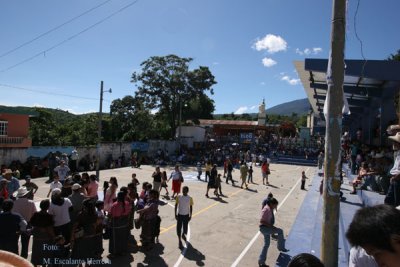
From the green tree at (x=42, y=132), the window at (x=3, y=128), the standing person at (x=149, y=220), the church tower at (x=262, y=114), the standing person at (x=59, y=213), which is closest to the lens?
the standing person at (x=59, y=213)

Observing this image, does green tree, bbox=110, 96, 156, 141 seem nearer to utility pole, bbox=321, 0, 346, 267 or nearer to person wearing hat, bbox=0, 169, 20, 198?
person wearing hat, bbox=0, 169, 20, 198

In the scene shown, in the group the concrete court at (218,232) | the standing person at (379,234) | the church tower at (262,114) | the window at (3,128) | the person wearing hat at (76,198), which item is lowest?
the concrete court at (218,232)

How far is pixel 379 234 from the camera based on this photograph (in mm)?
1571

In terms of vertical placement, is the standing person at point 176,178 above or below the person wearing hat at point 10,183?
below

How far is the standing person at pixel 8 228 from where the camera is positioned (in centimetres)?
562

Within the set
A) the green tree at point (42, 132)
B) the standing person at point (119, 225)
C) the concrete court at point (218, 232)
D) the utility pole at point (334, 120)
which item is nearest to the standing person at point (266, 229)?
the concrete court at point (218, 232)

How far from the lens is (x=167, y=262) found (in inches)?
300

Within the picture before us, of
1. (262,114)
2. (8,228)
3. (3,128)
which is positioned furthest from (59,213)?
(262,114)

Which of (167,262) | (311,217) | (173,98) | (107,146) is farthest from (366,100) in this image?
(173,98)

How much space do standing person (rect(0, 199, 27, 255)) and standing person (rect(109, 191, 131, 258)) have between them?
2067 millimetres

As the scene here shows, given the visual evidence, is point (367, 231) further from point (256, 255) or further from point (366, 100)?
point (366, 100)

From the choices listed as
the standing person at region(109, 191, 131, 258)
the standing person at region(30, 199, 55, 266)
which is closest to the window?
the standing person at region(109, 191, 131, 258)

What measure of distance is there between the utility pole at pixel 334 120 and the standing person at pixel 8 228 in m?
5.19

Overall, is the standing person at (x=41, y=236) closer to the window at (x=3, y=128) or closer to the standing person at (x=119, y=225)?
the standing person at (x=119, y=225)
